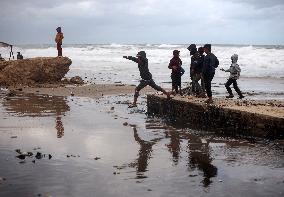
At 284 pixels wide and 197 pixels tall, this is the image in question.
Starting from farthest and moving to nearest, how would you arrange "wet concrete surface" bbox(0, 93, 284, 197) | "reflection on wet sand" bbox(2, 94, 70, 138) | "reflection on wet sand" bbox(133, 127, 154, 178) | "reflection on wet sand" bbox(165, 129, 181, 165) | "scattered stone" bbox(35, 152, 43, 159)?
"reflection on wet sand" bbox(2, 94, 70, 138), "reflection on wet sand" bbox(165, 129, 181, 165), "scattered stone" bbox(35, 152, 43, 159), "reflection on wet sand" bbox(133, 127, 154, 178), "wet concrete surface" bbox(0, 93, 284, 197)

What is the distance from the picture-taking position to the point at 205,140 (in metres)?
8.45

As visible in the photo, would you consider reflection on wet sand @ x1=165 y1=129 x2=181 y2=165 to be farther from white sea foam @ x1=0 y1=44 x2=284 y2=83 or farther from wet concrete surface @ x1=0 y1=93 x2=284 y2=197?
white sea foam @ x1=0 y1=44 x2=284 y2=83

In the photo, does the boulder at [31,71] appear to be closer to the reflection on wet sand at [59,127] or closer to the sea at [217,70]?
the sea at [217,70]

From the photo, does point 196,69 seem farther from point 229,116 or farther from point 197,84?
point 229,116

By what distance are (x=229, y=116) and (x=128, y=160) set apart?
332 centimetres

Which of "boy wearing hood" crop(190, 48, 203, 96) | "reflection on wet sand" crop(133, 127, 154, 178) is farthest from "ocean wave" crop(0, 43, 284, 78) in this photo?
"reflection on wet sand" crop(133, 127, 154, 178)

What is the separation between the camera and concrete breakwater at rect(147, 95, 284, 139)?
8219 mm

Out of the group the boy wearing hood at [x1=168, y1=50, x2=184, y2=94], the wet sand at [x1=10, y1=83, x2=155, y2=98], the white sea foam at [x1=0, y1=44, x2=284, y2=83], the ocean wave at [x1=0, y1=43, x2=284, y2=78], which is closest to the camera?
the boy wearing hood at [x1=168, y1=50, x2=184, y2=94]

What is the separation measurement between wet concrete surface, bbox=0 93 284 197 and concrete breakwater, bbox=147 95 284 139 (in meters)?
0.34

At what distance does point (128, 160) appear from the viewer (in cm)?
680

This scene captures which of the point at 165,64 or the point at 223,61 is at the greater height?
the point at 223,61

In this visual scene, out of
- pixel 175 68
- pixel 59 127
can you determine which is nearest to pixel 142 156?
pixel 59 127

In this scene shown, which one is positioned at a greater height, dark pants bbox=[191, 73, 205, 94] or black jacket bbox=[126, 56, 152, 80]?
black jacket bbox=[126, 56, 152, 80]

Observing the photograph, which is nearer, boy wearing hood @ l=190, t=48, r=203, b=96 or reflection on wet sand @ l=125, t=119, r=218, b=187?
reflection on wet sand @ l=125, t=119, r=218, b=187
